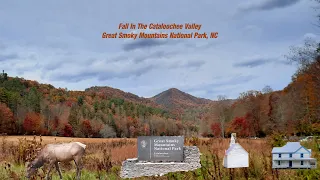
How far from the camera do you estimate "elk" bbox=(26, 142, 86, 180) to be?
1059 cm

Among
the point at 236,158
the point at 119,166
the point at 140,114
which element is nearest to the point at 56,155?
the point at 236,158

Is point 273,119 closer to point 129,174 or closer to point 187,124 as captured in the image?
point 129,174

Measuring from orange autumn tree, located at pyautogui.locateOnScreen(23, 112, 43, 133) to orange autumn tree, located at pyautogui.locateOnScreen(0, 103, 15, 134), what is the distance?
188cm

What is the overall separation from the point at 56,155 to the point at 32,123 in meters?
45.7

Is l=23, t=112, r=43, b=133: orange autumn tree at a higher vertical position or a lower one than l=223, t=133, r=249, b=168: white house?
higher

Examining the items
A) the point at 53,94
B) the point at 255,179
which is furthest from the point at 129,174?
the point at 53,94

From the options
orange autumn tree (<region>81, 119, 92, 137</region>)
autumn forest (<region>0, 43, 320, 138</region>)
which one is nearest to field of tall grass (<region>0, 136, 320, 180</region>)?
autumn forest (<region>0, 43, 320, 138</region>)

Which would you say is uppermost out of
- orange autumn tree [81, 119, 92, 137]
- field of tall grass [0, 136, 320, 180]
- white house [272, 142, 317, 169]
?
orange autumn tree [81, 119, 92, 137]

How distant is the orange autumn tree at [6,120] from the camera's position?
50156mm

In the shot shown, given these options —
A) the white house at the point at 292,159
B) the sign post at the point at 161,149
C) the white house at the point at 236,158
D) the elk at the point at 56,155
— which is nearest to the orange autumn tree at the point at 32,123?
the sign post at the point at 161,149

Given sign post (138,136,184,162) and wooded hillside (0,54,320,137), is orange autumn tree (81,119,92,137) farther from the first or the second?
sign post (138,136,184,162)

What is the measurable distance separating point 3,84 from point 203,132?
35.7 m

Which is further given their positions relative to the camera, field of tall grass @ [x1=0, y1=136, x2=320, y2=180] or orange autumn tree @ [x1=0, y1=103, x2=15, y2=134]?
orange autumn tree @ [x1=0, y1=103, x2=15, y2=134]

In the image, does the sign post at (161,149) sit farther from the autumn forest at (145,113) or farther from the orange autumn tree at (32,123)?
the orange autumn tree at (32,123)
